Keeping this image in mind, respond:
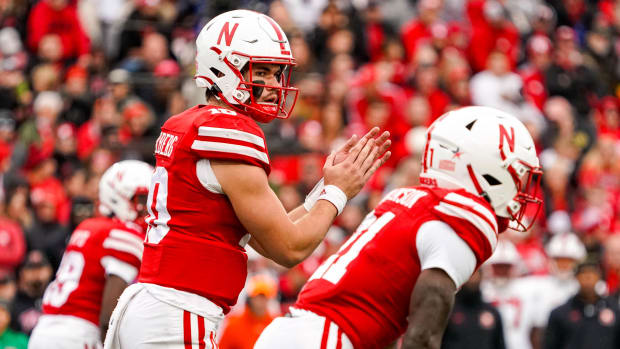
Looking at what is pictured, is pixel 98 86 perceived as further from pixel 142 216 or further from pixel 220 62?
pixel 220 62

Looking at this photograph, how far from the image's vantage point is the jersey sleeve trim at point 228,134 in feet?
13.7

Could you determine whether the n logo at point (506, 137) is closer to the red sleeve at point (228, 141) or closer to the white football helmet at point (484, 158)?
the white football helmet at point (484, 158)

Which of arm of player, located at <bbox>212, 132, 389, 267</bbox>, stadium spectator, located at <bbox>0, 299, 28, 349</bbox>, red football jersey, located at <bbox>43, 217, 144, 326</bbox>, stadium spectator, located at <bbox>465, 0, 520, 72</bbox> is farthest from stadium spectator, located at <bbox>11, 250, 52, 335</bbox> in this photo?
stadium spectator, located at <bbox>465, 0, 520, 72</bbox>

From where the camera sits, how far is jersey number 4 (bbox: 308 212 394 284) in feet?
16.1

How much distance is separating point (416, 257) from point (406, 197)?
1.03 ft

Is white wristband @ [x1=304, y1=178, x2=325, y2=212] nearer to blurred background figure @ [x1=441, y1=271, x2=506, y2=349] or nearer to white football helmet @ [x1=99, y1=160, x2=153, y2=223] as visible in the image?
white football helmet @ [x1=99, y1=160, x2=153, y2=223]

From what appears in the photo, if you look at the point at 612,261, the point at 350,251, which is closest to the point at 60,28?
the point at 612,261

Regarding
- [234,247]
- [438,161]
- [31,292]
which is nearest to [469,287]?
[31,292]

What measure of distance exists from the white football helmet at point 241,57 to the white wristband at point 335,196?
0.35m

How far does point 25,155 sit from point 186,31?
280 centimetres

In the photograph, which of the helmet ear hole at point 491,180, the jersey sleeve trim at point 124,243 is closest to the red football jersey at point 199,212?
the helmet ear hole at point 491,180

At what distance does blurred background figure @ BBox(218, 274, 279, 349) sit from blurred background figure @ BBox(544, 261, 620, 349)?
8.53 feet

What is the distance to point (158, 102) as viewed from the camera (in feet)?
40.2

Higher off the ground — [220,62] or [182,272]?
[220,62]
